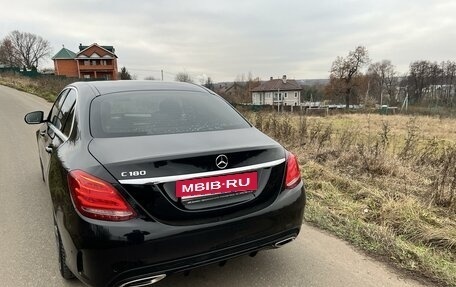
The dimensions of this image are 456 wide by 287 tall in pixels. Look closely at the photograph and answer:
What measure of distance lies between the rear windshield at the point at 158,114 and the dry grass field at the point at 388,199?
180 centimetres

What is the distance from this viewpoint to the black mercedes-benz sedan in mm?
2037

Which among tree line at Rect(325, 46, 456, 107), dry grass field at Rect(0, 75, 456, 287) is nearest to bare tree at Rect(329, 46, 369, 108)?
tree line at Rect(325, 46, 456, 107)

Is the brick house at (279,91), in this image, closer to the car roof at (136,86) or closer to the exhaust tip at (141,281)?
the car roof at (136,86)

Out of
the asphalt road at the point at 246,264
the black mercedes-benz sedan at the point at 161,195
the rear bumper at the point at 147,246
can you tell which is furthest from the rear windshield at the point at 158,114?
the asphalt road at the point at 246,264

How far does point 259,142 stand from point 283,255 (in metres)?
1.24

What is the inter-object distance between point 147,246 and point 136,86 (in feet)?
5.83

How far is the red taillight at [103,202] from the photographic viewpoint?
203cm

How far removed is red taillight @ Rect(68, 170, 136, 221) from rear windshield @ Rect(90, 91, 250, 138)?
514 millimetres

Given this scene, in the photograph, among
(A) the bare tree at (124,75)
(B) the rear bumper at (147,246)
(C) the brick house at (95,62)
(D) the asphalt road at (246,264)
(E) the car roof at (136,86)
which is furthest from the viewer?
(C) the brick house at (95,62)

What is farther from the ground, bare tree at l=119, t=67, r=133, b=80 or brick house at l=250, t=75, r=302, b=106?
bare tree at l=119, t=67, r=133, b=80

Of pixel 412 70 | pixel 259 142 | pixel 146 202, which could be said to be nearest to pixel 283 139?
pixel 259 142

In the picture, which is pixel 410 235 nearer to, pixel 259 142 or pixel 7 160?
pixel 259 142

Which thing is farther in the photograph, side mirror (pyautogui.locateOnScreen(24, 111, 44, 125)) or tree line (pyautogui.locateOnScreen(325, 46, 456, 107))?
tree line (pyautogui.locateOnScreen(325, 46, 456, 107))

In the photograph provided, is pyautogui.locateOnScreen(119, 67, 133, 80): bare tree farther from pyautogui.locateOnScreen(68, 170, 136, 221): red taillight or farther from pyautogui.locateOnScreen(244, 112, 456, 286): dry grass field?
pyautogui.locateOnScreen(68, 170, 136, 221): red taillight
